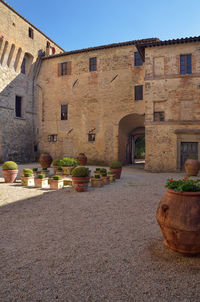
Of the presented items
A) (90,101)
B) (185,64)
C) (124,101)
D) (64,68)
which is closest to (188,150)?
(185,64)

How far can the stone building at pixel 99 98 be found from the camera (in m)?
13.9

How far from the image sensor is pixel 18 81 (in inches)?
771

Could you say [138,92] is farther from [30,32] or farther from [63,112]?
[30,32]

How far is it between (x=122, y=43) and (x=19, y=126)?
39.6ft

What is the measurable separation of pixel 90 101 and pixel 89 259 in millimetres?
17278

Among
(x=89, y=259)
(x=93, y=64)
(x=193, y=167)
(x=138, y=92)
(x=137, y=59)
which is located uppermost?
(x=93, y=64)

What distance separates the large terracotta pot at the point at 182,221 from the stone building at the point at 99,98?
11233 mm

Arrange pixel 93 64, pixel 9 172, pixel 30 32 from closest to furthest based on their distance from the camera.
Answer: pixel 9 172 → pixel 93 64 → pixel 30 32

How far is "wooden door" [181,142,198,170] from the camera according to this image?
537 inches

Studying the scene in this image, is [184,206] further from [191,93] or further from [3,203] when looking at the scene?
[191,93]

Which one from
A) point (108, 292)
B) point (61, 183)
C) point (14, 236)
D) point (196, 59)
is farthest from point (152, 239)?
point (196, 59)

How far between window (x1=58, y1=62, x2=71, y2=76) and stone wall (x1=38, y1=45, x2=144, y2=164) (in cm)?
34

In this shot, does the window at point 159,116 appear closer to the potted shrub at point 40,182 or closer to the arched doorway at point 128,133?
the arched doorway at point 128,133

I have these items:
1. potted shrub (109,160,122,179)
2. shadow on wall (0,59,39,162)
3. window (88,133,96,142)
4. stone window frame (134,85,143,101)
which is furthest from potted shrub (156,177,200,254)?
shadow on wall (0,59,39,162)
